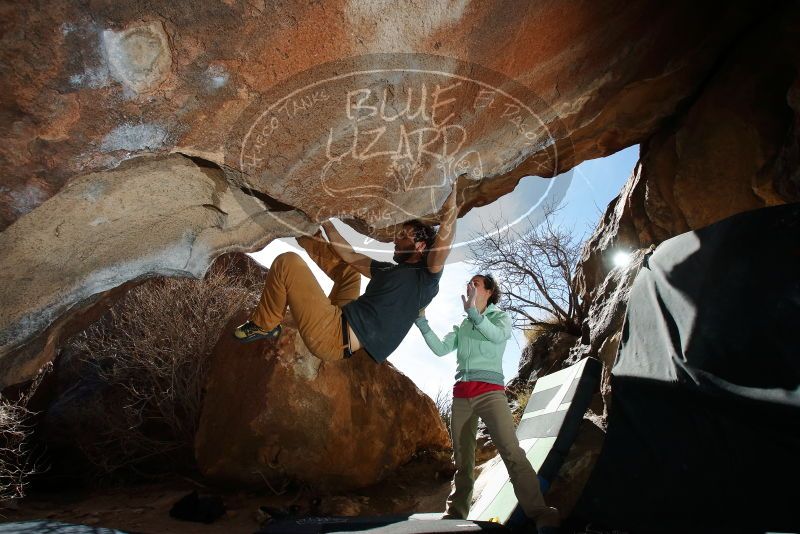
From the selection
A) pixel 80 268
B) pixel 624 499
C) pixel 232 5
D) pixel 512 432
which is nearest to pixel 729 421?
pixel 624 499

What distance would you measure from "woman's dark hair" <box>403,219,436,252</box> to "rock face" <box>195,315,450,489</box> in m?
3.91

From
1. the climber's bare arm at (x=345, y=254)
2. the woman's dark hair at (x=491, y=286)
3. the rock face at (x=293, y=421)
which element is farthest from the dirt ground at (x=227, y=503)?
the woman's dark hair at (x=491, y=286)

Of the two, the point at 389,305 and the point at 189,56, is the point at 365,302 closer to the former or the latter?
the point at 389,305

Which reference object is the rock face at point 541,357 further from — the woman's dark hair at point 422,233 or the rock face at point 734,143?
the woman's dark hair at point 422,233

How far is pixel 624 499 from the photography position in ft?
9.26

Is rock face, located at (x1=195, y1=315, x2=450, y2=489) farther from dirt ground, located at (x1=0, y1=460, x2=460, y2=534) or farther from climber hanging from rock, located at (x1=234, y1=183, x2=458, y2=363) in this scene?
climber hanging from rock, located at (x1=234, y1=183, x2=458, y2=363)

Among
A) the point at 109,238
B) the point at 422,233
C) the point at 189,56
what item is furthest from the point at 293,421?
the point at 189,56

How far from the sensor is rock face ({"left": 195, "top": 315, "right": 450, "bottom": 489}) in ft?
22.9

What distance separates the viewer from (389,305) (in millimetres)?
3760

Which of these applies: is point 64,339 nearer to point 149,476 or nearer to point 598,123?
point 149,476


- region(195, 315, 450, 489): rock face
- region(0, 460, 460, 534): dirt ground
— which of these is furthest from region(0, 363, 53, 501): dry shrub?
region(195, 315, 450, 489): rock face

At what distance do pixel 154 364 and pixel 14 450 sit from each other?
2286 mm

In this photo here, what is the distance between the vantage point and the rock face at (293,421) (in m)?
6.97

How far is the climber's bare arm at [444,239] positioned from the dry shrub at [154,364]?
573 cm
